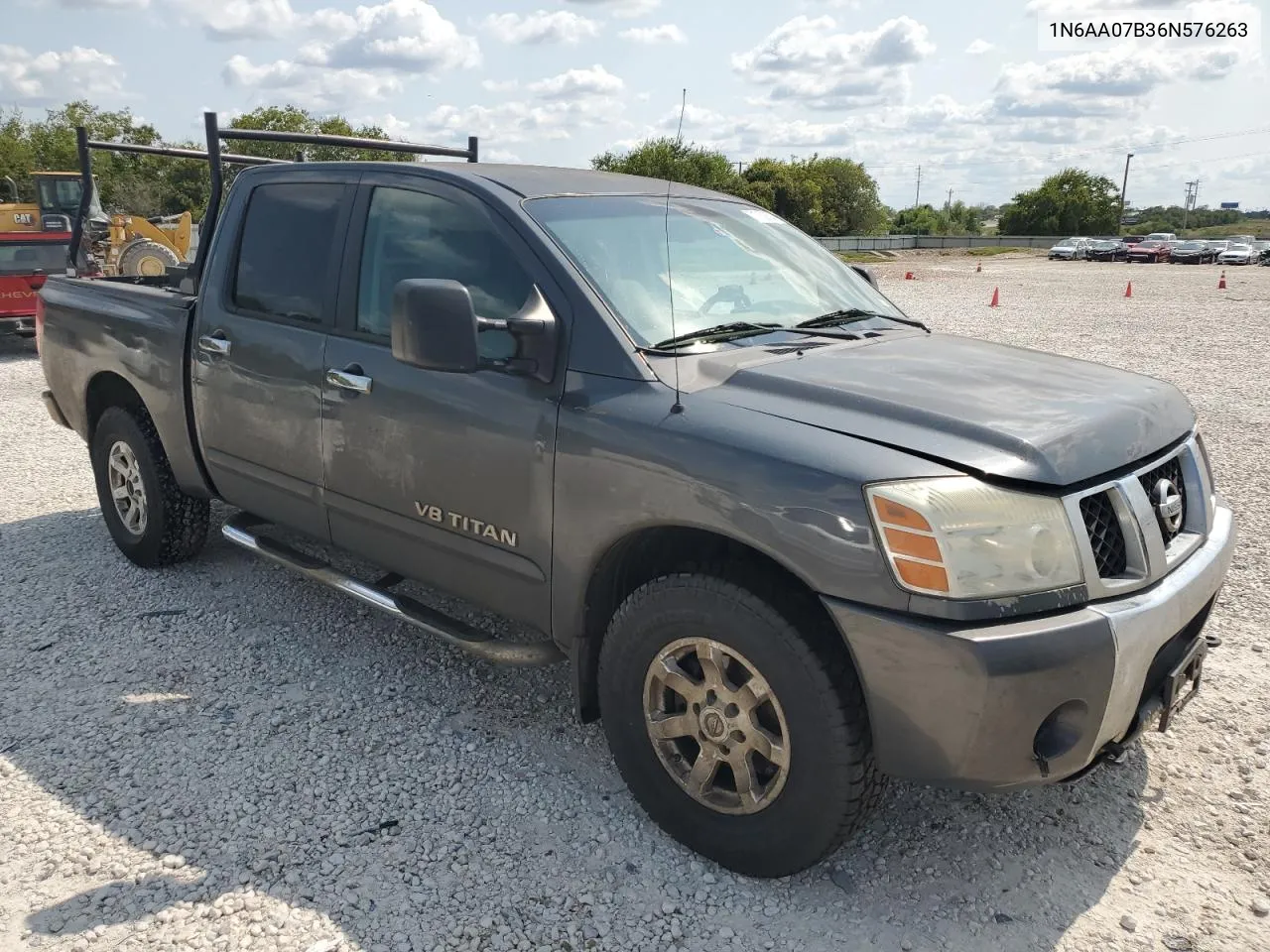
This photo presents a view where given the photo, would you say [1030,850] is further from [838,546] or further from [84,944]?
[84,944]

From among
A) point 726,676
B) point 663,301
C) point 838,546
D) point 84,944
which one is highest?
point 663,301

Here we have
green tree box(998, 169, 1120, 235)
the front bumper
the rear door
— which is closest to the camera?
the front bumper

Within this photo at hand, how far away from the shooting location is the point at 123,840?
2838mm

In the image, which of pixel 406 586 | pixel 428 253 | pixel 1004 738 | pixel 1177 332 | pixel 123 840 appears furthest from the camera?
pixel 1177 332

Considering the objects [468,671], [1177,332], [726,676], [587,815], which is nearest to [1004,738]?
[726,676]

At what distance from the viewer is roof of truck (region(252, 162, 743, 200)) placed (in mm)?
3350

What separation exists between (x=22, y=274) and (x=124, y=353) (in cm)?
963

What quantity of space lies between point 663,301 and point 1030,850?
6.49 feet

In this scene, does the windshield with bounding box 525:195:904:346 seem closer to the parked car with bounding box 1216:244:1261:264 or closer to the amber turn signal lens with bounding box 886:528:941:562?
the amber turn signal lens with bounding box 886:528:941:562

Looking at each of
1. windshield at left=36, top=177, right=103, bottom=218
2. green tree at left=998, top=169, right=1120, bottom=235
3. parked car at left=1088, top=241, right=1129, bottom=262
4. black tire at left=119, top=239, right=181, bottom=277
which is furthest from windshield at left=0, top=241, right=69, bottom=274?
green tree at left=998, top=169, right=1120, bottom=235

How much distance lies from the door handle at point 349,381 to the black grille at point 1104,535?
2.31 m

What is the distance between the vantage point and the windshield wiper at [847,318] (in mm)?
3383

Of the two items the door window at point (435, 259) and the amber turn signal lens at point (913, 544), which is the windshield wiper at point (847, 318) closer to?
the door window at point (435, 259)

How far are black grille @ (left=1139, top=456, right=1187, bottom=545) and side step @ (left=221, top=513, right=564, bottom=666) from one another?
178cm
